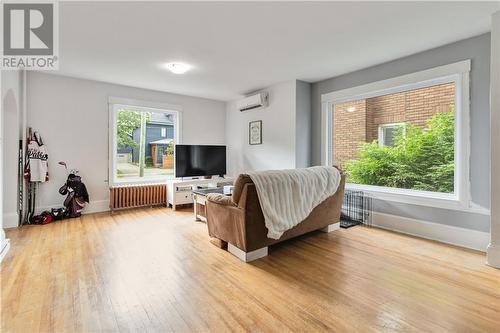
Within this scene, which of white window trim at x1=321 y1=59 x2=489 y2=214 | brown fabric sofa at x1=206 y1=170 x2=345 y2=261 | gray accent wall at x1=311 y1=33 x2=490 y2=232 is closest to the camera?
brown fabric sofa at x1=206 y1=170 x2=345 y2=261

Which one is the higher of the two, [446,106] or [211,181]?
[446,106]

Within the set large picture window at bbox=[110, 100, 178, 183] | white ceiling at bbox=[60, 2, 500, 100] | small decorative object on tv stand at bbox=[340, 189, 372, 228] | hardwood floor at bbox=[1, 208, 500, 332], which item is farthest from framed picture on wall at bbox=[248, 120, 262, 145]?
hardwood floor at bbox=[1, 208, 500, 332]

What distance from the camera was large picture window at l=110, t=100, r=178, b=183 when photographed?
514 centimetres

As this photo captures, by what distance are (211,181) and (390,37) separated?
3995 millimetres

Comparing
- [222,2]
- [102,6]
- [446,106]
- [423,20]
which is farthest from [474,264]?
[102,6]

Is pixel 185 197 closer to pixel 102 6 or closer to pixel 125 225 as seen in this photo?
pixel 125 225

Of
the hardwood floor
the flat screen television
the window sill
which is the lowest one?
the hardwood floor

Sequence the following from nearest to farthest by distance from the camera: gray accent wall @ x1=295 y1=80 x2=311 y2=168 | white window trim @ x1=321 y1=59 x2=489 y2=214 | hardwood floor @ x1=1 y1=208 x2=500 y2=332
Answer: hardwood floor @ x1=1 y1=208 x2=500 y2=332
white window trim @ x1=321 y1=59 x2=489 y2=214
gray accent wall @ x1=295 y1=80 x2=311 y2=168

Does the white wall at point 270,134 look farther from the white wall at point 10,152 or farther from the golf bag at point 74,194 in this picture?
the white wall at point 10,152

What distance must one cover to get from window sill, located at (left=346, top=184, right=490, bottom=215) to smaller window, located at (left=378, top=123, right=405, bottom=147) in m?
0.72

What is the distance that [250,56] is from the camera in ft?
11.6

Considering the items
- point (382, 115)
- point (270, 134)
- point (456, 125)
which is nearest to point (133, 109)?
point (270, 134)

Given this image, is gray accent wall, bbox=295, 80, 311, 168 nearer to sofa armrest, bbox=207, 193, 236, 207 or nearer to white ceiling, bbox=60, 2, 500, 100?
white ceiling, bbox=60, 2, 500, 100

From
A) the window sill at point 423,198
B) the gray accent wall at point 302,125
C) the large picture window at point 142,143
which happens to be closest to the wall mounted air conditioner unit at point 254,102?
the gray accent wall at point 302,125
